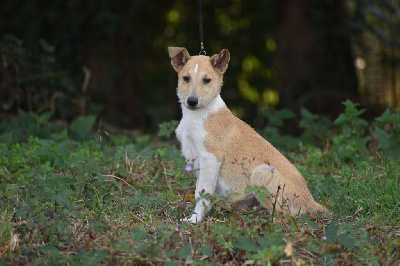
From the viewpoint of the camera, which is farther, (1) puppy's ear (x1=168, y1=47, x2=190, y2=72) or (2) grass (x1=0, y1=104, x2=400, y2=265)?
(1) puppy's ear (x1=168, y1=47, x2=190, y2=72)

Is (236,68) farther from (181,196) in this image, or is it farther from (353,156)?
(181,196)

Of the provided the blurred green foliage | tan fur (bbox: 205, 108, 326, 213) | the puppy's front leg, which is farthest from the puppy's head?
the blurred green foliage

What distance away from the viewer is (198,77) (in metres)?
5.09

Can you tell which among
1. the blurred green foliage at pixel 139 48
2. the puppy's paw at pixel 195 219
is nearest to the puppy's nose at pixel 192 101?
the puppy's paw at pixel 195 219

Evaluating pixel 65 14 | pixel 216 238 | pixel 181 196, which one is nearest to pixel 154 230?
pixel 216 238

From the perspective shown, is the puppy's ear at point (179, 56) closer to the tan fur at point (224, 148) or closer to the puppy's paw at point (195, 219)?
the tan fur at point (224, 148)

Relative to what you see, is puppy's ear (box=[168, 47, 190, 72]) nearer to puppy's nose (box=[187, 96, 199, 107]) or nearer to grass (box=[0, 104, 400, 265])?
puppy's nose (box=[187, 96, 199, 107])

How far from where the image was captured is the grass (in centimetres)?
412

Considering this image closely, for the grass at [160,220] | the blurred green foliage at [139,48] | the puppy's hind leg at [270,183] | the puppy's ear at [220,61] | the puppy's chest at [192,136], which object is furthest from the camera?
the blurred green foliage at [139,48]

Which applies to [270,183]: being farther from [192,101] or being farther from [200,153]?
[192,101]

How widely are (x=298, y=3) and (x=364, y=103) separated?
90.0 inches

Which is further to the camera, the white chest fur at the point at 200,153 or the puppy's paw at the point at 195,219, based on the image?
the white chest fur at the point at 200,153

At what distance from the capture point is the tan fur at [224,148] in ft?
16.0

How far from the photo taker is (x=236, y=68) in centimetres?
1375
